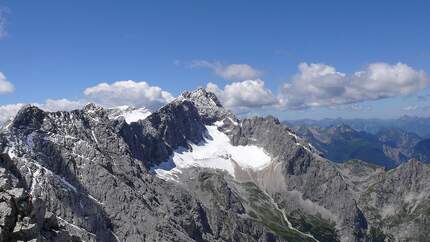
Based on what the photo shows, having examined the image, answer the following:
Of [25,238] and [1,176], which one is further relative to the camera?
[1,176]

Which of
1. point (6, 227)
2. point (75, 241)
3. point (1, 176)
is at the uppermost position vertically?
point (1, 176)

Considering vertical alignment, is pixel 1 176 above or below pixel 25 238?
above

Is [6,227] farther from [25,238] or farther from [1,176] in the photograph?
[1,176]

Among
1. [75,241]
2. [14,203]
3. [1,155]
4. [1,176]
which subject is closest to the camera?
[14,203]

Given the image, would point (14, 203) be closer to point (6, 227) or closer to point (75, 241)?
point (6, 227)

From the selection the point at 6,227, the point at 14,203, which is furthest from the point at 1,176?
the point at 6,227

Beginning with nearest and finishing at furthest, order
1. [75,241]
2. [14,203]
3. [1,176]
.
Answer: [14,203]
[1,176]
[75,241]

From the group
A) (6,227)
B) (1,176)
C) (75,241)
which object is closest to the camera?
(6,227)

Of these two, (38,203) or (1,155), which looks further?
(1,155)

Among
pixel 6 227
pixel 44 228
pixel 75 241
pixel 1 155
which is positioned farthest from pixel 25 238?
pixel 1 155
